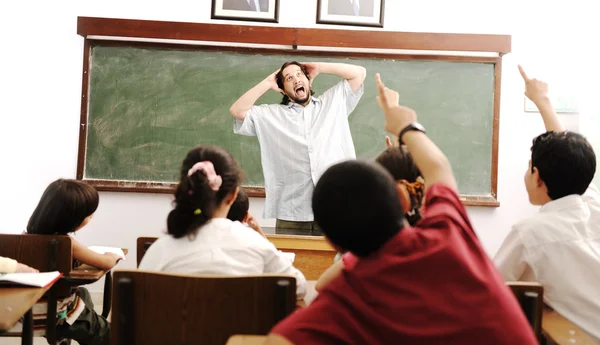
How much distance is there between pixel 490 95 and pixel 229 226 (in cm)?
303

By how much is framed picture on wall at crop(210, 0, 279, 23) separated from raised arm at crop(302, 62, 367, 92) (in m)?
0.65

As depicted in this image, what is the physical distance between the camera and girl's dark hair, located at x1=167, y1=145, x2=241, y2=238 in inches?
58.6

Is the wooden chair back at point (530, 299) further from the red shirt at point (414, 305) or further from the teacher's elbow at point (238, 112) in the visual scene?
the teacher's elbow at point (238, 112)

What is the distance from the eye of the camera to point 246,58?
13.1 feet

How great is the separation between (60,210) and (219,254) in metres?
1.01

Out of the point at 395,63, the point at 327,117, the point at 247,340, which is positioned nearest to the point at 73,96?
the point at 327,117

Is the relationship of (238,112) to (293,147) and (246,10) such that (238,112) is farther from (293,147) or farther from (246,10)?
(246,10)

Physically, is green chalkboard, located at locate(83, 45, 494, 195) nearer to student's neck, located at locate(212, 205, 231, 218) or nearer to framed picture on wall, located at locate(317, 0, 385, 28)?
framed picture on wall, located at locate(317, 0, 385, 28)

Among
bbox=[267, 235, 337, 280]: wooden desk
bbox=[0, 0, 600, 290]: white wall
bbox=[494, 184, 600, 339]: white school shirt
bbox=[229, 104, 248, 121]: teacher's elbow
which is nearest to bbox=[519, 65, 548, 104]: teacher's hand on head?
bbox=[494, 184, 600, 339]: white school shirt

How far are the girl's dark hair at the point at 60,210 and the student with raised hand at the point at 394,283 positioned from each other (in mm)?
1536

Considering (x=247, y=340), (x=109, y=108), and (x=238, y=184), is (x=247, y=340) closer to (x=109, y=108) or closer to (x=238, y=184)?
(x=238, y=184)

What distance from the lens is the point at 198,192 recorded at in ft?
5.04

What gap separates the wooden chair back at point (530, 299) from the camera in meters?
1.23

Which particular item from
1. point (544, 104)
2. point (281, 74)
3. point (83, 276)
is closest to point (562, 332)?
point (544, 104)
